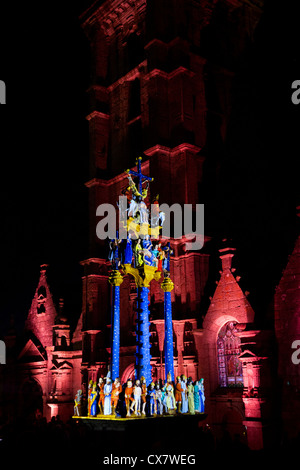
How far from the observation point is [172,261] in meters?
25.7

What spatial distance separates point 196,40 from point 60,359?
21.2 metres

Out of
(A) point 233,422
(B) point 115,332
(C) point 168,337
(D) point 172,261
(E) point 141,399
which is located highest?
(D) point 172,261

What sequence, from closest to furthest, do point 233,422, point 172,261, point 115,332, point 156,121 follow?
point 115,332 < point 233,422 < point 172,261 < point 156,121

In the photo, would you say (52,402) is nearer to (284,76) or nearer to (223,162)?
A: (223,162)

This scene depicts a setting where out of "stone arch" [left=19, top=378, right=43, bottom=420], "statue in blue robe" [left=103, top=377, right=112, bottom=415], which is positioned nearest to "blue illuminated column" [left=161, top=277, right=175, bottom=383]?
"statue in blue robe" [left=103, top=377, right=112, bottom=415]

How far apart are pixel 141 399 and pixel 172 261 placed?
10.1 meters

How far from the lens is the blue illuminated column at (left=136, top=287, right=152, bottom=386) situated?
17.7 meters

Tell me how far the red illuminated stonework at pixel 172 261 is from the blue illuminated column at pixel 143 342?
4550 mm

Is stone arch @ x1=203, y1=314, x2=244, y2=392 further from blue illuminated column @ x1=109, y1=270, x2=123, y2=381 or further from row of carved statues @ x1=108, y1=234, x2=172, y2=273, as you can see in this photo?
blue illuminated column @ x1=109, y1=270, x2=123, y2=381

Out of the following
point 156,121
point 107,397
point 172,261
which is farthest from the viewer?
point 156,121

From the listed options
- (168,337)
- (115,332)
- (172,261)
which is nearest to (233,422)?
(168,337)

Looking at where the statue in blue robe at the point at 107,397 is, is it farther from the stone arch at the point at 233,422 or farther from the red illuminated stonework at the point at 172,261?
the stone arch at the point at 233,422

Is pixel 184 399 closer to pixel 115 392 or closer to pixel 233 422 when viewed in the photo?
pixel 115 392
